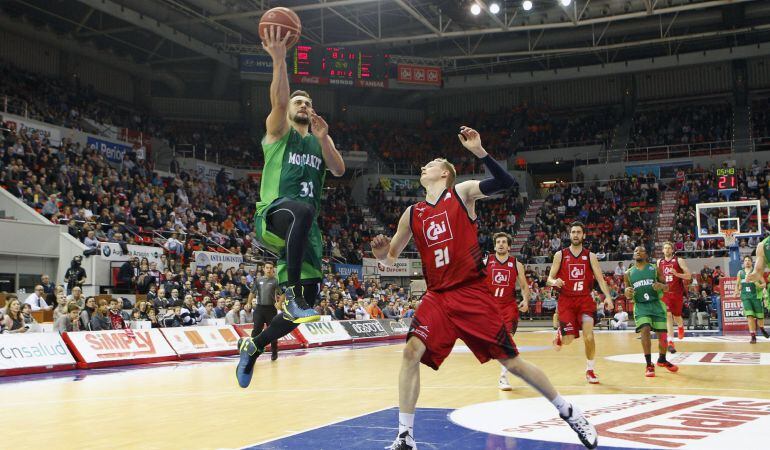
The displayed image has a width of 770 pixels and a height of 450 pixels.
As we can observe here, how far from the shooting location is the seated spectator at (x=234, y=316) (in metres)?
17.6

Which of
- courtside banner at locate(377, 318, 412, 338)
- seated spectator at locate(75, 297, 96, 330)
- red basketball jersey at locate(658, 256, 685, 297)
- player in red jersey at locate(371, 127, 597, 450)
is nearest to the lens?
player in red jersey at locate(371, 127, 597, 450)

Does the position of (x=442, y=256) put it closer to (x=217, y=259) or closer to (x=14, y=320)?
(x=14, y=320)

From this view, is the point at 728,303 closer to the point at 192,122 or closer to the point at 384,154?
the point at 384,154

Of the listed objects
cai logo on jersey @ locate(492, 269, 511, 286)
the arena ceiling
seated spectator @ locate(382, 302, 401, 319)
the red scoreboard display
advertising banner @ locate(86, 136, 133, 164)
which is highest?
the arena ceiling

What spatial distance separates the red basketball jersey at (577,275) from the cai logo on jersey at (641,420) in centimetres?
191

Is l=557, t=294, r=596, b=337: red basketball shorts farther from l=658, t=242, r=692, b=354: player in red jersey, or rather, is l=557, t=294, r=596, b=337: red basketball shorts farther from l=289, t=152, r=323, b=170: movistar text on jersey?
l=289, t=152, r=323, b=170: movistar text on jersey

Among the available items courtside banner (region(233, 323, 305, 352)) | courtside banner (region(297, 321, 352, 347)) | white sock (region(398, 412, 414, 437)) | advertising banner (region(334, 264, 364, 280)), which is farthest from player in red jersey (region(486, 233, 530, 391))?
advertising banner (region(334, 264, 364, 280))

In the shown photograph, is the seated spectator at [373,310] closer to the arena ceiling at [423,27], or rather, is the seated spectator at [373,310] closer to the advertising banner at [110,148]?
the arena ceiling at [423,27]

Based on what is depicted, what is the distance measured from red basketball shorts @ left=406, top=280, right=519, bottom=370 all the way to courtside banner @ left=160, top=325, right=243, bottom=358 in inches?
435

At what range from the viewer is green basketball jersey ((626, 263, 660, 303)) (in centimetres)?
1044

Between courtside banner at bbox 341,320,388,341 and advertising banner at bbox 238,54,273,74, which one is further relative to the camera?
advertising banner at bbox 238,54,273,74

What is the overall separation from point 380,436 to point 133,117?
103ft

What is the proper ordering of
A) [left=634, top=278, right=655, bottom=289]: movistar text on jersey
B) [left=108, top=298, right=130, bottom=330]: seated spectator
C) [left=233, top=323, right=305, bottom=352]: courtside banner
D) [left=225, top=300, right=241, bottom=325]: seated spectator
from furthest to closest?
1. [left=225, top=300, right=241, bottom=325]: seated spectator
2. [left=233, top=323, right=305, bottom=352]: courtside banner
3. [left=108, top=298, right=130, bottom=330]: seated spectator
4. [left=634, top=278, right=655, bottom=289]: movistar text on jersey

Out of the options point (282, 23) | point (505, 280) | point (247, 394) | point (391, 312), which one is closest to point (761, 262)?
point (505, 280)
